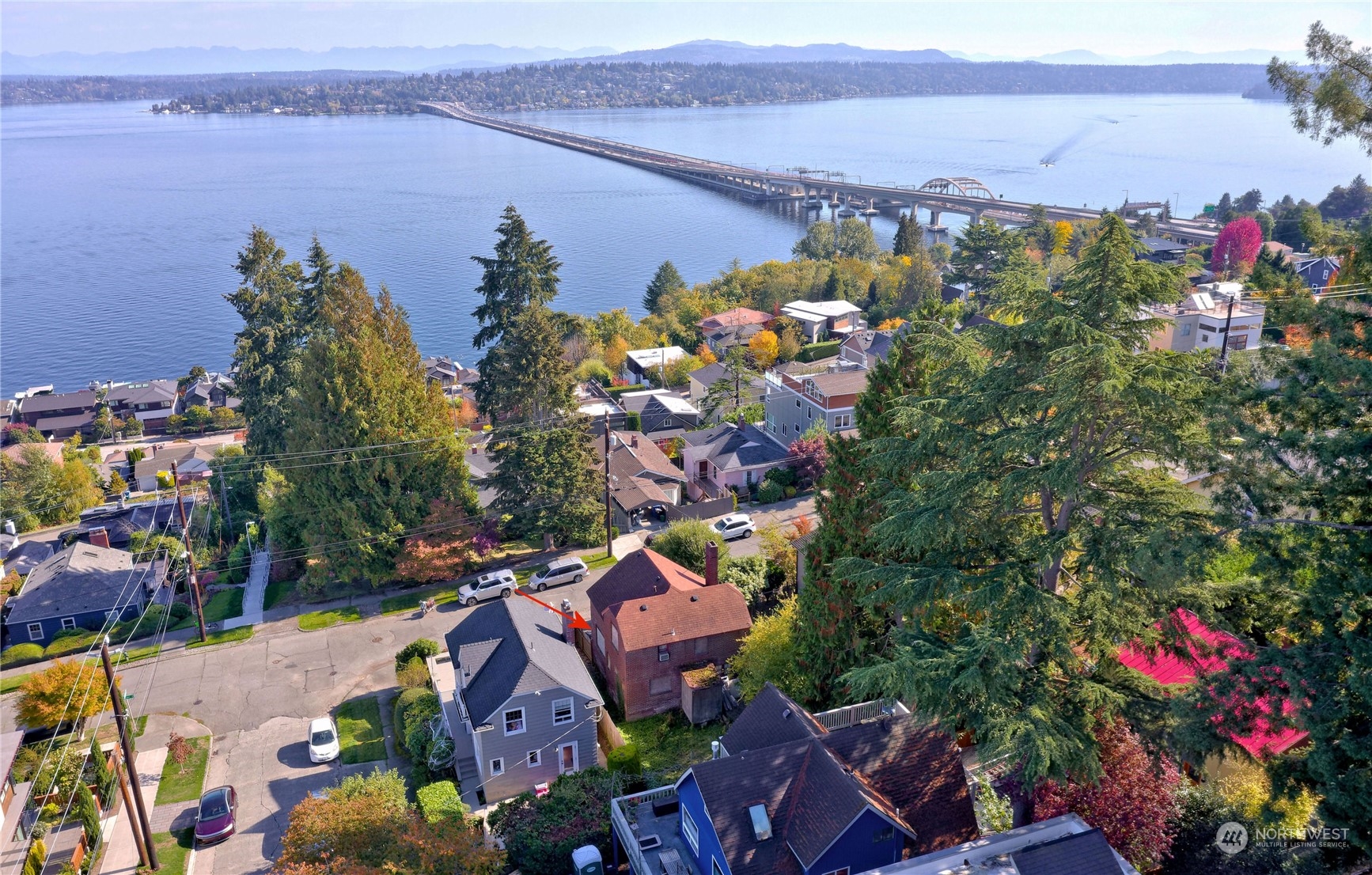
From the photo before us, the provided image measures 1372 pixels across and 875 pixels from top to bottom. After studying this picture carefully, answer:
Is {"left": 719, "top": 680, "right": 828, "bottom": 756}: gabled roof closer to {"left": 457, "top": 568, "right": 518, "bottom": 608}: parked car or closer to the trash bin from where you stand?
the trash bin

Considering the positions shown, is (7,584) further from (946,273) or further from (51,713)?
(946,273)

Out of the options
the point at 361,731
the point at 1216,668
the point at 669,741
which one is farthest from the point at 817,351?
the point at 1216,668

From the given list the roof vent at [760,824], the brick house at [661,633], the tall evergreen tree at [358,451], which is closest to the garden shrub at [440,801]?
the brick house at [661,633]

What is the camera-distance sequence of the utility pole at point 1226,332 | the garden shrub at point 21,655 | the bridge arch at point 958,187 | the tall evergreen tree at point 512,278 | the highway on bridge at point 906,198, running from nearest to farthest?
A: the garden shrub at point 21,655, the utility pole at point 1226,332, the tall evergreen tree at point 512,278, the highway on bridge at point 906,198, the bridge arch at point 958,187

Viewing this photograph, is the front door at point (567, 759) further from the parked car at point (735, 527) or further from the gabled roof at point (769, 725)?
the parked car at point (735, 527)

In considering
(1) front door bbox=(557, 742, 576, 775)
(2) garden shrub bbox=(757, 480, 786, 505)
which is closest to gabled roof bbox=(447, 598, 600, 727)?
(1) front door bbox=(557, 742, 576, 775)

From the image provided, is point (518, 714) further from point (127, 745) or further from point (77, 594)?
point (77, 594)
